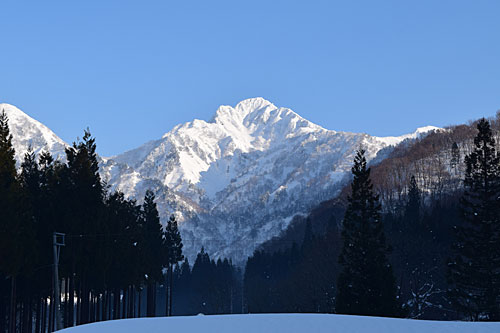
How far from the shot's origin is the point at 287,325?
65.0 feet

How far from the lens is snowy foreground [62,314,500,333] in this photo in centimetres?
1931

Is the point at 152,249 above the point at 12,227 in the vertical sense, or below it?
above

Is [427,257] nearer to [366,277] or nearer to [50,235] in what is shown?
[366,277]

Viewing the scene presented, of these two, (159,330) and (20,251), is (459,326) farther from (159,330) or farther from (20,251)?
(20,251)

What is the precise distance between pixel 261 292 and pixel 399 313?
274 feet

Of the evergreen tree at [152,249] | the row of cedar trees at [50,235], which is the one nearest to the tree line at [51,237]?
the row of cedar trees at [50,235]

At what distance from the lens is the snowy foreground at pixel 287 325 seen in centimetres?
1931

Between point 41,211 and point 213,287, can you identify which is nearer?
point 41,211

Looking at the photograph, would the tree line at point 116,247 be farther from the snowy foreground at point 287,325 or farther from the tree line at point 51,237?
the snowy foreground at point 287,325

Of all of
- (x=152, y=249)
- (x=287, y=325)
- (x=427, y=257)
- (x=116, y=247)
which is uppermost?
(x=152, y=249)

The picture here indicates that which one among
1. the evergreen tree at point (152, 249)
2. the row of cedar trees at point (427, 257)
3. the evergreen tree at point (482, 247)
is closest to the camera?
the evergreen tree at point (482, 247)

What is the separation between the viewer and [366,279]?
1906 inches

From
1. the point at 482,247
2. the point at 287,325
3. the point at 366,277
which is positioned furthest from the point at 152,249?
the point at 287,325

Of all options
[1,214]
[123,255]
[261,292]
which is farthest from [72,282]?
Answer: [261,292]
